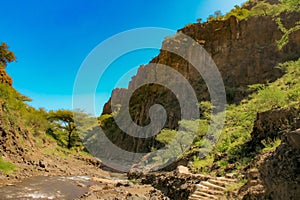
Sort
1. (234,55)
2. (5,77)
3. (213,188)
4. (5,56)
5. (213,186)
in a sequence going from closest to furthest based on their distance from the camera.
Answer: (213,188) < (213,186) < (5,77) < (5,56) < (234,55)

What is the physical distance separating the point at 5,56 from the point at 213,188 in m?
26.7

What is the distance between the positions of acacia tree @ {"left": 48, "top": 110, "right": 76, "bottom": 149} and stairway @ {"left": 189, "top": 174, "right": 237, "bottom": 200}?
103ft

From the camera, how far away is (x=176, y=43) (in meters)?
43.1

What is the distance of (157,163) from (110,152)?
27765 mm

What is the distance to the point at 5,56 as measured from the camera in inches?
→ 1033

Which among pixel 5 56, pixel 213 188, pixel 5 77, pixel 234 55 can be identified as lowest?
pixel 213 188

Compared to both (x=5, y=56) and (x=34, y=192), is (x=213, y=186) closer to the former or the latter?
(x=34, y=192)

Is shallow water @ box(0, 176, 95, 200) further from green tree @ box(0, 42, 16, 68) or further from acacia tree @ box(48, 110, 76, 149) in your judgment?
acacia tree @ box(48, 110, 76, 149)

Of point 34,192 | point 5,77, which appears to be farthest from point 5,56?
point 34,192

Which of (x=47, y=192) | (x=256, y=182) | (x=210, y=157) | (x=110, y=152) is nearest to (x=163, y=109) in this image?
(x=110, y=152)

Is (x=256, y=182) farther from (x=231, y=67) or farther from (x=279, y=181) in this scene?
(x=231, y=67)

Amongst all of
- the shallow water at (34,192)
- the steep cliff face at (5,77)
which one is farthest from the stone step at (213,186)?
the steep cliff face at (5,77)

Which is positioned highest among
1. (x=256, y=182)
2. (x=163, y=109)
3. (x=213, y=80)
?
(x=213, y=80)

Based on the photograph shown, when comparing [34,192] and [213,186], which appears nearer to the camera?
[213,186]
